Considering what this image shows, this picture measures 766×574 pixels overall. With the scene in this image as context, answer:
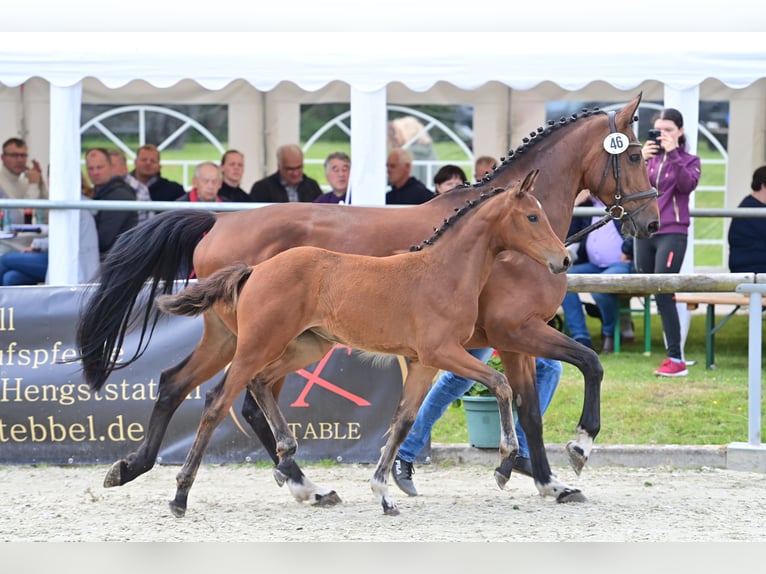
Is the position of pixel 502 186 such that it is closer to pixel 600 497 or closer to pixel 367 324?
pixel 367 324

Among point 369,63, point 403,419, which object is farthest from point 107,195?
point 403,419

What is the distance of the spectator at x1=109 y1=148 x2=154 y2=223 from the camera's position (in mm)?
10734

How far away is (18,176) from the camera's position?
11328mm

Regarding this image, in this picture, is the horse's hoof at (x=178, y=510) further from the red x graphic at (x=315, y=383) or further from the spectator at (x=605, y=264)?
the spectator at (x=605, y=264)

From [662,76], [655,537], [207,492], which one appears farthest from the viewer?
[662,76]

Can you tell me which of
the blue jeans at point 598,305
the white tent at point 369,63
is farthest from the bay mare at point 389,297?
the blue jeans at point 598,305

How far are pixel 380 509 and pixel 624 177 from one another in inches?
83.2

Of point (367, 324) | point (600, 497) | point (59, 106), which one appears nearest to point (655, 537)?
point (600, 497)

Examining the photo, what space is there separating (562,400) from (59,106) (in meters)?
4.60

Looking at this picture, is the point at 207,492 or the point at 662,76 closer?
the point at 207,492

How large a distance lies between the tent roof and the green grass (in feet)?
7.56

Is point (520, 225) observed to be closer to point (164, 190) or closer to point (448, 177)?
point (448, 177)

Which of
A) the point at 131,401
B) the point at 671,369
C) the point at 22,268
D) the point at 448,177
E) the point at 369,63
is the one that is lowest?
the point at 671,369

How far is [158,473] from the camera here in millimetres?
6883
